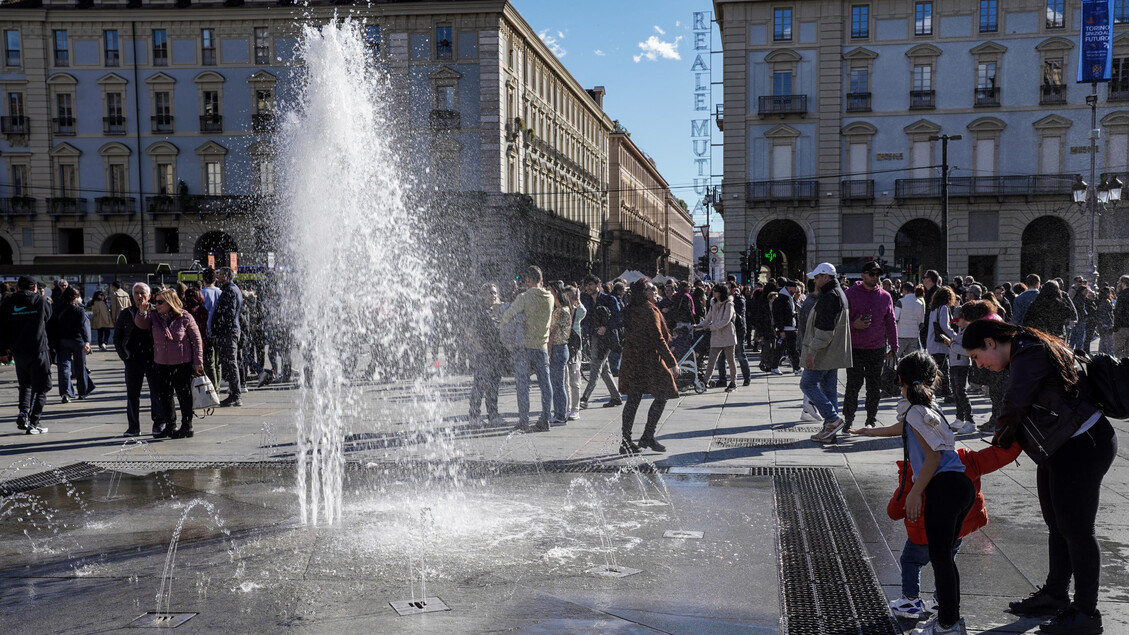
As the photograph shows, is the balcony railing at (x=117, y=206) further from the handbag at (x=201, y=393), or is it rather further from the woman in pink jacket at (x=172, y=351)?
the handbag at (x=201, y=393)

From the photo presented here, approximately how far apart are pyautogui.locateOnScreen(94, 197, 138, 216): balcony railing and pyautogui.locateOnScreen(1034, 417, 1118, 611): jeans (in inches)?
1897

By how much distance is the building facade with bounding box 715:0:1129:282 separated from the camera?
1519 inches

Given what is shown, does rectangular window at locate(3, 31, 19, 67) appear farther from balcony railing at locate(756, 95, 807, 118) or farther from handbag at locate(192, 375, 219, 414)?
handbag at locate(192, 375, 219, 414)

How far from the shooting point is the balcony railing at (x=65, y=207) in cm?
4519

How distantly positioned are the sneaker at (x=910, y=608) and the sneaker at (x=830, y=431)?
454 cm

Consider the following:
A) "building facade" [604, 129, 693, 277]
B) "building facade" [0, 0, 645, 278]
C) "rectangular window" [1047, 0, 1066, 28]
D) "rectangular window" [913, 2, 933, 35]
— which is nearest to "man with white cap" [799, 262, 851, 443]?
"building facade" [0, 0, 645, 278]

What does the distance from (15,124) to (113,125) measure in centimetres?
498

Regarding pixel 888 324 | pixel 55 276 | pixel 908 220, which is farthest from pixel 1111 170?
pixel 55 276

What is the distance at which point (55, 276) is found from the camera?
35.0 metres

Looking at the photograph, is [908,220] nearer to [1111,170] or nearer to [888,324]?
[1111,170]

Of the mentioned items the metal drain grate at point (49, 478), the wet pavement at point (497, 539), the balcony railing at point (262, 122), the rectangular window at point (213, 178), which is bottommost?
the wet pavement at point (497, 539)

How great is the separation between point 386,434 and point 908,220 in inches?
1369

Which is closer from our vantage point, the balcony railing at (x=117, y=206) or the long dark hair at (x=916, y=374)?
the long dark hair at (x=916, y=374)

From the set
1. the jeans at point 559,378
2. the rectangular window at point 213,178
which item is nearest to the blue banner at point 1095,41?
the jeans at point 559,378
